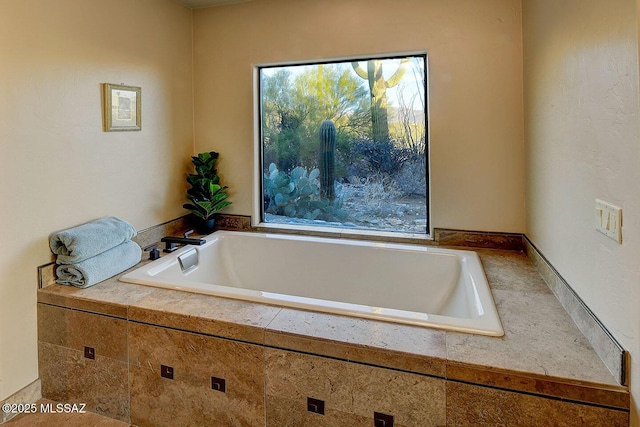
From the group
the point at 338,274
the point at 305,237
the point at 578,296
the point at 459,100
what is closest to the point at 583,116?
the point at 578,296

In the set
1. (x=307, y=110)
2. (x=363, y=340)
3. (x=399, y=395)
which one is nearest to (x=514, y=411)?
(x=399, y=395)

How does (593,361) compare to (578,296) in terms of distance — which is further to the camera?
(578,296)

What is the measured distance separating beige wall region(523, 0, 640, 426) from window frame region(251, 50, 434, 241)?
2.18 feet

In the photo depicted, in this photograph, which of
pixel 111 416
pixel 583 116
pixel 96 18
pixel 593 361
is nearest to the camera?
pixel 593 361

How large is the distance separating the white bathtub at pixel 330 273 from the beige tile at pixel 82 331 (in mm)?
264

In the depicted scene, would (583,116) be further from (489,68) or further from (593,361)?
(489,68)

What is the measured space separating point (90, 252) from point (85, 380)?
0.63 m

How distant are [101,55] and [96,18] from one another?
202 mm

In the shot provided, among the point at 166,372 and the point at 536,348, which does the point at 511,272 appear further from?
the point at 166,372

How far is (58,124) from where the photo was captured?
6.14ft

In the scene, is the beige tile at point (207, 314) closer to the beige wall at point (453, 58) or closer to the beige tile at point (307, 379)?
the beige tile at point (307, 379)

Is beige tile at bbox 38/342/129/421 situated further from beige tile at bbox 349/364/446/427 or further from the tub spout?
beige tile at bbox 349/364/446/427

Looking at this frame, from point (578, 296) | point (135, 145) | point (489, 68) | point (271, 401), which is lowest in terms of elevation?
point (271, 401)

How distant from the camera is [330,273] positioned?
8.11 feet
